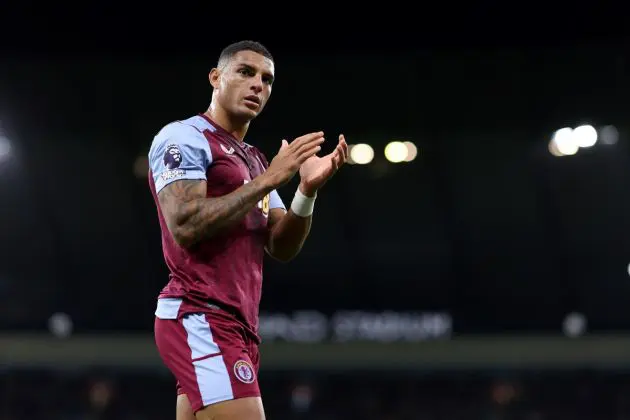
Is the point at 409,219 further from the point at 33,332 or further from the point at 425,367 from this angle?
the point at 33,332

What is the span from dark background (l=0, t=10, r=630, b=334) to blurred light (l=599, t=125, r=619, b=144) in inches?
4.0

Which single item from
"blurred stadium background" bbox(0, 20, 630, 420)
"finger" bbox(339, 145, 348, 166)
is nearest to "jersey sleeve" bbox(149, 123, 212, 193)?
"finger" bbox(339, 145, 348, 166)

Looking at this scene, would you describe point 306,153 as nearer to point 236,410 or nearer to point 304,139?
point 304,139

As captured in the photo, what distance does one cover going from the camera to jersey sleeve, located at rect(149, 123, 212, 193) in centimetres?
320

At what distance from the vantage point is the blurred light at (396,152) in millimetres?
14375

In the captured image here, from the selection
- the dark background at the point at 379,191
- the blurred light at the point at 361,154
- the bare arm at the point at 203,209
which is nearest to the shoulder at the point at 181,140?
the bare arm at the point at 203,209

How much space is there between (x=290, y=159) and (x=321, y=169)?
14.5 inches

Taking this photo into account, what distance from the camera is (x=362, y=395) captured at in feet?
49.7

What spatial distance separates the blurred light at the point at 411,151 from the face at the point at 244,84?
10832mm

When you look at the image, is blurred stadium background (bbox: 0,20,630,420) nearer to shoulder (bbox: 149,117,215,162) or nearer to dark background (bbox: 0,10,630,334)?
dark background (bbox: 0,10,630,334)

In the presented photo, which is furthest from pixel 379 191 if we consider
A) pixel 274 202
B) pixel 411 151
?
pixel 274 202

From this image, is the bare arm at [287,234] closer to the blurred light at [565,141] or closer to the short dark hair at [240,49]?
the short dark hair at [240,49]

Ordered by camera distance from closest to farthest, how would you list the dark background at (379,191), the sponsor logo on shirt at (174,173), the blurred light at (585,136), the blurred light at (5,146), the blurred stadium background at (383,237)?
the sponsor logo on shirt at (174,173) < the dark background at (379,191) < the blurred stadium background at (383,237) < the blurred light at (585,136) < the blurred light at (5,146)

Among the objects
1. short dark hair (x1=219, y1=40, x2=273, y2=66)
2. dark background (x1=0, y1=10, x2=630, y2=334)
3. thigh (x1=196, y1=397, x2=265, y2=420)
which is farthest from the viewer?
dark background (x1=0, y1=10, x2=630, y2=334)
